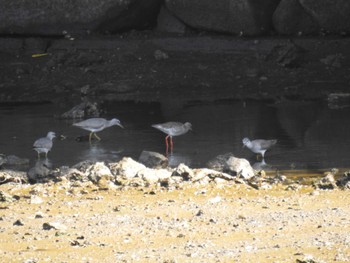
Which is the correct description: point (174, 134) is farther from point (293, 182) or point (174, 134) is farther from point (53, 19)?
point (53, 19)

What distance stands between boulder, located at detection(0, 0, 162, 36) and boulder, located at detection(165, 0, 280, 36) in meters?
0.82

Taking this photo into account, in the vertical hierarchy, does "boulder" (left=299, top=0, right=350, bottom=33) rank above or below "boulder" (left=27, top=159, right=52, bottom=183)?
above

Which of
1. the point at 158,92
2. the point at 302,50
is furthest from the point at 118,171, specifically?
the point at 302,50

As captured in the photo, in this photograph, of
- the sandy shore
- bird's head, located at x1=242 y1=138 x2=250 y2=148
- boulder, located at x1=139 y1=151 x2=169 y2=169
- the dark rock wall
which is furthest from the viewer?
the dark rock wall

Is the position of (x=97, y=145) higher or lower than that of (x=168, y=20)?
lower

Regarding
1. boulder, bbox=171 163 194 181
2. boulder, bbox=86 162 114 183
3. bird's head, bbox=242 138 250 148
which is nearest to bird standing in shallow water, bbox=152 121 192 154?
bird's head, bbox=242 138 250 148

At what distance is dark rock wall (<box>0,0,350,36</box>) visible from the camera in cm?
2353

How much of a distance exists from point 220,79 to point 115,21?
3.44m

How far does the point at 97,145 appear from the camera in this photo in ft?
55.5

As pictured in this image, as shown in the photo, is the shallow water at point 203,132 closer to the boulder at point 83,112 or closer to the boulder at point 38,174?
the boulder at point 83,112

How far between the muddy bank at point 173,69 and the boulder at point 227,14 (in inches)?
10.5

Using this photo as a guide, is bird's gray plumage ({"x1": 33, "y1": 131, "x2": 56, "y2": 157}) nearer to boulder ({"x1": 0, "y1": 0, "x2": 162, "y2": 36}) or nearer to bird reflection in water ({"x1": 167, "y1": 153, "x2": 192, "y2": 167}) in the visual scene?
bird reflection in water ({"x1": 167, "y1": 153, "x2": 192, "y2": 167})

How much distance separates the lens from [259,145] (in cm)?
1535

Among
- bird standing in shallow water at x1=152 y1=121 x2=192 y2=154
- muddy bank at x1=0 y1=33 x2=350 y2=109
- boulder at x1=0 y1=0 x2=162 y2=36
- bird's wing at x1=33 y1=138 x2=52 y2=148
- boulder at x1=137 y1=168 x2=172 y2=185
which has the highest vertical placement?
boulder at x1=0 y1=0 x2=162 y2=36
